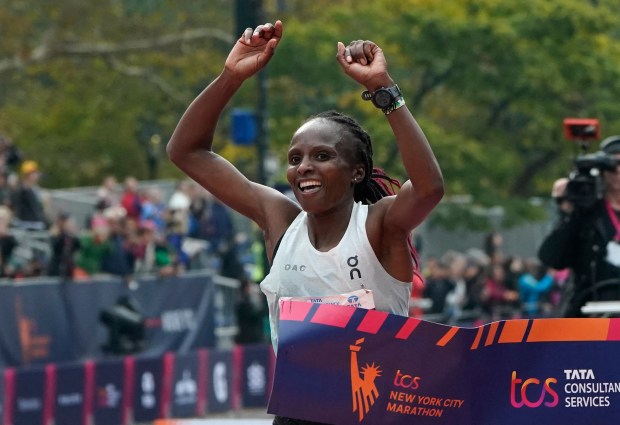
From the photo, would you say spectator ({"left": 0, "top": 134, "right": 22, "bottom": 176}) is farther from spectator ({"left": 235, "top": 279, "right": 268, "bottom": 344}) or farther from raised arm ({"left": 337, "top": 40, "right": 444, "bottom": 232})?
raised arm ({"left": 337, "top": 40, "right": 444, "bottom": 232})

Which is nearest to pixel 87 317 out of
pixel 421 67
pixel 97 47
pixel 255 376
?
pixel 255 376

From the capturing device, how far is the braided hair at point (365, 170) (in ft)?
17.9

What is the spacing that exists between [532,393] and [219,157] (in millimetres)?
1429

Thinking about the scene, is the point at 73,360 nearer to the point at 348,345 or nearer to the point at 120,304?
the point at 120,304

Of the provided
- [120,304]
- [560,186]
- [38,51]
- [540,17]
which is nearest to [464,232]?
[540,17]

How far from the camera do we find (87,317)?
17234mm

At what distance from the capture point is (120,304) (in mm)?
17641

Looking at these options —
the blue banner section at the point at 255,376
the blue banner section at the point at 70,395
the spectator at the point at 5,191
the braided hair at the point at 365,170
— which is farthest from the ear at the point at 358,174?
the blue banner section at the point at 255,376

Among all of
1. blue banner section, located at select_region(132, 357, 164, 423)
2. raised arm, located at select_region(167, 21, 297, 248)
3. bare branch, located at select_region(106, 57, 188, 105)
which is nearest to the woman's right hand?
raised arm, located at select_region(167, 21, 297, 248)

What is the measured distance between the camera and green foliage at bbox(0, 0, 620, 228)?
24781 mm

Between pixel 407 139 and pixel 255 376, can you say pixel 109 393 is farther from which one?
pixel 407 139

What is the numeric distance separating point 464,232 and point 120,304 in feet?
35.8

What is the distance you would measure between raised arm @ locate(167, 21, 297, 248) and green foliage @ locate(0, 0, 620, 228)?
14.6 m

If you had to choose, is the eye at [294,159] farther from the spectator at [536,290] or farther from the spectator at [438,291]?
the spectator at [536,290]
